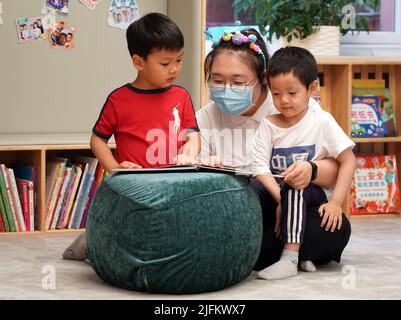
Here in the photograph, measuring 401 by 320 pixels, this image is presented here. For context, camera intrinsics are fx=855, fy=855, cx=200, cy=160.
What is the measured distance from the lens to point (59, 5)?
3691mm

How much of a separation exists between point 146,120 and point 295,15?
149 cm

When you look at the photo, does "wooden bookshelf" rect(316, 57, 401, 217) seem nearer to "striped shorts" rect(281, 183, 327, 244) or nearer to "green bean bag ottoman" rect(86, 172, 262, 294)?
"striped shorts" rect(281, 183, 327, 244)

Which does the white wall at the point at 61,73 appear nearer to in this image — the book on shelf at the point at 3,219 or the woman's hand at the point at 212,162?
the book on shelf at the point at 3,219

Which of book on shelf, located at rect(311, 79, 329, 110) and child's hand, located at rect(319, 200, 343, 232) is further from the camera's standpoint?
book on shelf, located at rect(311, 79, 329, 110)

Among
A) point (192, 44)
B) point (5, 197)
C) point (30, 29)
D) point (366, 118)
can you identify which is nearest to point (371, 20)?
point (366, 118)

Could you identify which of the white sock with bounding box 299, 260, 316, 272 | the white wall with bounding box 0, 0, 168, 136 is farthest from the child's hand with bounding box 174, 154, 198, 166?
the white wall with bounding box 0, 0, 168, 136

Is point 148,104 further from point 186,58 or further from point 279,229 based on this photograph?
point 186,58

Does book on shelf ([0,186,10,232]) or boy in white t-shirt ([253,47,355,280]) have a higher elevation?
boy in white t-shirt ([253,47,355,280])

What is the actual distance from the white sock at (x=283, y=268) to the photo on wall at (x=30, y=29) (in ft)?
5.38

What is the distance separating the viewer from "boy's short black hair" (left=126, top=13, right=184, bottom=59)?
8.42 ft

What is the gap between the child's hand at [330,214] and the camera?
2.63 meters

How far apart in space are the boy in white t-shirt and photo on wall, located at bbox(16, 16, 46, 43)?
4.47ft

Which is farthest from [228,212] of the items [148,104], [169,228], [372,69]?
[372,69]

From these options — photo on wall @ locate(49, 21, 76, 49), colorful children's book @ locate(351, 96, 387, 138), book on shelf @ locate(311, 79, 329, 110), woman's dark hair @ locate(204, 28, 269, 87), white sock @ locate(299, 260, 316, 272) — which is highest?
photo on wall @ locate(49, 21, 76, 49)
